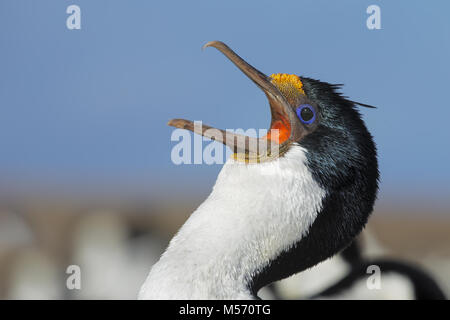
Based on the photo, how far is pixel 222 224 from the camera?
3.31 ft

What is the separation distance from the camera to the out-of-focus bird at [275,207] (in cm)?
99

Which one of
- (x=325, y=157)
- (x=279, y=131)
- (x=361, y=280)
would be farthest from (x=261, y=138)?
(x=361, y=280)

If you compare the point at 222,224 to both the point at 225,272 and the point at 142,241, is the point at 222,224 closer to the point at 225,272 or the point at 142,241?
the point at 225,272

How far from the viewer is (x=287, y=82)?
1184mm

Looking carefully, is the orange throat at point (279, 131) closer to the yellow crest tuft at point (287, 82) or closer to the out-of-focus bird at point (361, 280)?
the yellow crest tuft at point (287, 82)

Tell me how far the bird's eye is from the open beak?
0.05 ft

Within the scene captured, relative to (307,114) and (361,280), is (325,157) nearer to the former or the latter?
Answer: (307,114)

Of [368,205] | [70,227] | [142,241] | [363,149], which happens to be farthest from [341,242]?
[70,227]

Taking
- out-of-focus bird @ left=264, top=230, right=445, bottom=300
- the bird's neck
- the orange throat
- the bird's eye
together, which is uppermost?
the bird's eye

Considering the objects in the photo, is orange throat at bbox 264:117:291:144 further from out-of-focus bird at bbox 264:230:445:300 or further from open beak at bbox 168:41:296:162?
out-of-focus bird at bbox 264:230:445:300

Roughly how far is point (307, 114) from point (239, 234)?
329 millimetres

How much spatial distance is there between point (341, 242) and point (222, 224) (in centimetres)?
28

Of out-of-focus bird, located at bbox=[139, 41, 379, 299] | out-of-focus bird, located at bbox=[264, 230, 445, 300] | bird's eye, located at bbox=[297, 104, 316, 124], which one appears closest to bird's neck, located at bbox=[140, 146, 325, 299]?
out-of-focus bird, located at bbox=[139, 41, 379, 299]

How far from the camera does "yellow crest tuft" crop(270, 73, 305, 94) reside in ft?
3.85
